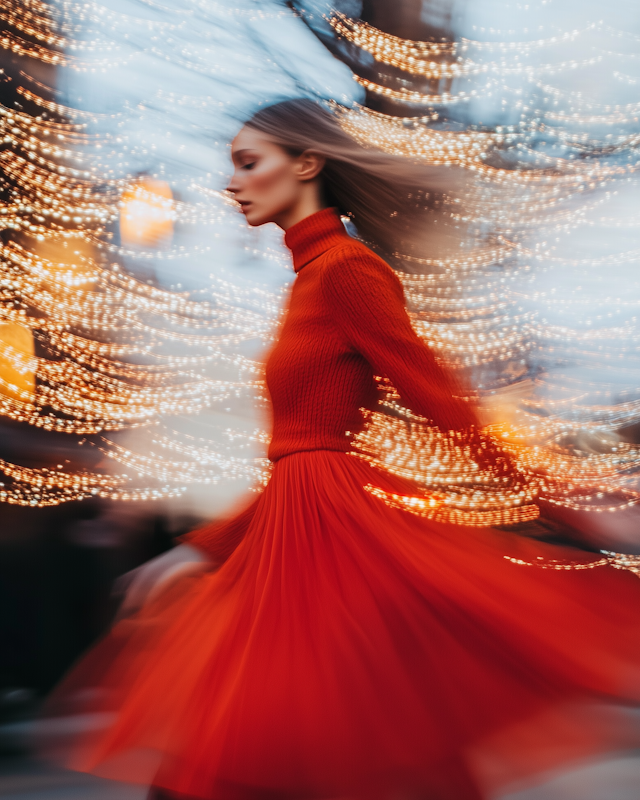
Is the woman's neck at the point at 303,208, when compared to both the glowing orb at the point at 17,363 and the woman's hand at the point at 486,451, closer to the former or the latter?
the woman's hand at the point at 486,451

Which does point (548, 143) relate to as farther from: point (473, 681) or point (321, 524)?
point (473, 681)

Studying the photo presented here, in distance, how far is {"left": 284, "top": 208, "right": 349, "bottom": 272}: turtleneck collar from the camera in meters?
1.03

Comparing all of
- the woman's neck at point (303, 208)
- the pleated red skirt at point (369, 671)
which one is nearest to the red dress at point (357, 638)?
the pleated red skirt at point (369, 671)

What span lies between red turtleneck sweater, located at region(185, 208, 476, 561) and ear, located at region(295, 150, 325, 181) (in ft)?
0.38

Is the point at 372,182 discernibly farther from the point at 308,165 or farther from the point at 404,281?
the point at 404,281

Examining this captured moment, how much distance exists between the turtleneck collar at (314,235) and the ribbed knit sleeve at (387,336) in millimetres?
83

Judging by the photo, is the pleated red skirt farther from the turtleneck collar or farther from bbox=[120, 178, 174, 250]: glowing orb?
bbox=[120, 178, 174, 250]: glowing orb

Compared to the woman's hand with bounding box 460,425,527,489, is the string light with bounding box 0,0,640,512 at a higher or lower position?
higher

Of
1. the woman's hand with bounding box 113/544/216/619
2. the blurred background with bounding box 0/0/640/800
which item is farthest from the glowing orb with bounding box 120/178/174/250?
the woman's hand with bounding box 113/544/216/619

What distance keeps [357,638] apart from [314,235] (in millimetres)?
614

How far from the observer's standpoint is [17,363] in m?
1.74

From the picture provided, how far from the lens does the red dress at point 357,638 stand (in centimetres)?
71

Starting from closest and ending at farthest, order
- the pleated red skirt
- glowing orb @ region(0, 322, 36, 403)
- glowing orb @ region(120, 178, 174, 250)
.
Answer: the pleated red skirt, glowing orb @ region(120, 178, 174, 250), glowing orb @ region(0, 322, 36, 403)

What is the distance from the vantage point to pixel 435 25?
1.21 m
